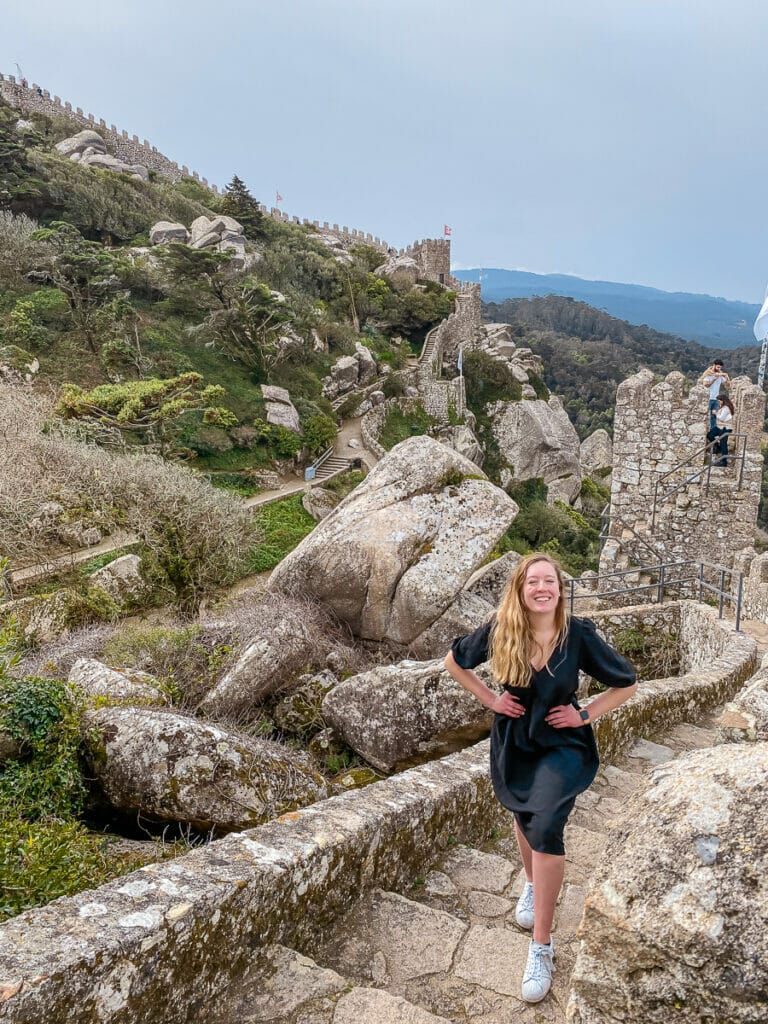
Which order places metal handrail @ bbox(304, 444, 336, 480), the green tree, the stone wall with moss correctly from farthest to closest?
1. metal handrail @ bbox(304, 444, 336, 480)
2. the green tree
3. the stone wall with moss

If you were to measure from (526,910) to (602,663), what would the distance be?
1.26 metres

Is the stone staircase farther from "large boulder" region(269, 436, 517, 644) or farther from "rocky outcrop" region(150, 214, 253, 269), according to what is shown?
"large boulder" region(269, 436, 517, 644)

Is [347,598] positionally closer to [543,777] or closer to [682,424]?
[543,777]

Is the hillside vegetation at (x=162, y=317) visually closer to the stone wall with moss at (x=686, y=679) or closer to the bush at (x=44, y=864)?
the stone wall with moss at (x=686, y=679)

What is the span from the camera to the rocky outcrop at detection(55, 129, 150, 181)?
151 feet

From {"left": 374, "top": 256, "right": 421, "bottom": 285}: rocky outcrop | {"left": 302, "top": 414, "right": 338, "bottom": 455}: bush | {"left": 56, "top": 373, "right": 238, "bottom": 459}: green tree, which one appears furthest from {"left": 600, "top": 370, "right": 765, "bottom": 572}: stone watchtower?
{"left": 374, "top": 256, "right": 421, "bottom": 285}: rocky outcrop

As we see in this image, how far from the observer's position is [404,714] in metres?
5.50

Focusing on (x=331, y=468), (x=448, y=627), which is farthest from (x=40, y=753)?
(x=331, y=468)

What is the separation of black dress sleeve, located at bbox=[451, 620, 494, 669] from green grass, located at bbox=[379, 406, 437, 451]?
31.0m

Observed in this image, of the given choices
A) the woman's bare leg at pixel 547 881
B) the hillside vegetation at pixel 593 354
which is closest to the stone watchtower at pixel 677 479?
the woman's bare leg at pixel 547 881

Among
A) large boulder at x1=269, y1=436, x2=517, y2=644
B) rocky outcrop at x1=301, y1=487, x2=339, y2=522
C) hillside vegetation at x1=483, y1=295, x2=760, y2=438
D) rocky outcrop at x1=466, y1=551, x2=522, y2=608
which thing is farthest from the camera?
hillside vegetation at x1=483, y1=295, x2=760, y2=438

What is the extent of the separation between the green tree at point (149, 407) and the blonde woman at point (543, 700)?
2088 centimetres

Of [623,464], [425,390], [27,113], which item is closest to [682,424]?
[623,464]

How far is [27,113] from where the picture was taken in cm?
5062
